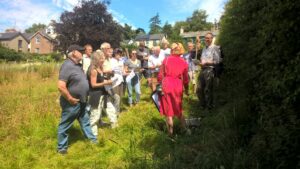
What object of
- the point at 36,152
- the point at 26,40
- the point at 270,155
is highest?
the point at 26,40

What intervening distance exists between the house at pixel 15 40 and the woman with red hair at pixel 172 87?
291ft

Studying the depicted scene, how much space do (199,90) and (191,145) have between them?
327 cm

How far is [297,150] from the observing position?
3977 mm

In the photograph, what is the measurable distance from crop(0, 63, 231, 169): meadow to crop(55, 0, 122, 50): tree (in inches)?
1403

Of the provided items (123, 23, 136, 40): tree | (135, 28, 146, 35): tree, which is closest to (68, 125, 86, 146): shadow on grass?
(123, 23, 136, 40): tree

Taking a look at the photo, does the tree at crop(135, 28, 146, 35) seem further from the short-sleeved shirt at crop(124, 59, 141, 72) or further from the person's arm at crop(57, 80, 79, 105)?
the person's arm at crop(57, 80, 79, 105)

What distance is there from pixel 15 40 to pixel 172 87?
9135cm

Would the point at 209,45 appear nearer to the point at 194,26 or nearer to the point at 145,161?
the point at 145,161

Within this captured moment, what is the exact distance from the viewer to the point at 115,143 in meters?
7.76

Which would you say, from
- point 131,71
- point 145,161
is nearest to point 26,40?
point 131,71

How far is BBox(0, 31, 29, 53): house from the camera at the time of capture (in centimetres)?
9031

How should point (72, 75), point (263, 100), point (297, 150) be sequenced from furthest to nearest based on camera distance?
point (72, 75)
point (263, 100)
point (297, 150)

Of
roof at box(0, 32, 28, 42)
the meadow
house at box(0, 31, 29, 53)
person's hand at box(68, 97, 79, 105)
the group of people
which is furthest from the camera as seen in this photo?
house at box(0, 31, 29, 53)

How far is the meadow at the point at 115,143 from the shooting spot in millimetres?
6082
